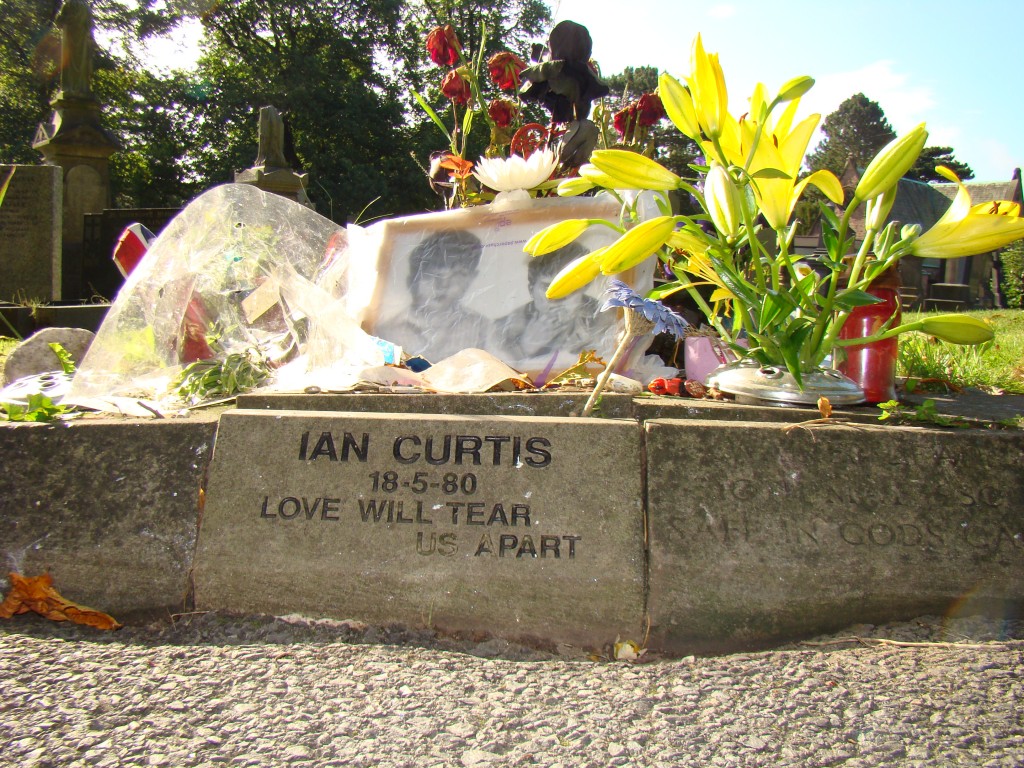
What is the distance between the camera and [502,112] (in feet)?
13.3

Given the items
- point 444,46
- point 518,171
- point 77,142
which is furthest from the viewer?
point 77,142

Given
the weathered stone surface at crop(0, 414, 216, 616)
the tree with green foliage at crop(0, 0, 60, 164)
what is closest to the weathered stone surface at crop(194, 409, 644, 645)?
the weathered stone surface at crop(0, 414, 216, 616)

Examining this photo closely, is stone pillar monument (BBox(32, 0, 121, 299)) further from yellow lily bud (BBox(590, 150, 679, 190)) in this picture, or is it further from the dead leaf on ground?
yellow lily bud (BBox(590, 150, 679, 190))

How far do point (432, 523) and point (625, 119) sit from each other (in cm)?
258

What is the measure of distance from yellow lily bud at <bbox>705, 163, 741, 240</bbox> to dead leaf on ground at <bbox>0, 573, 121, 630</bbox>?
204cm

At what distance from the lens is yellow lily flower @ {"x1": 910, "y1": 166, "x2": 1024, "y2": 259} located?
7.23 ft

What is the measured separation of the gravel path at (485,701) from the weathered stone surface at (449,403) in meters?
0.68

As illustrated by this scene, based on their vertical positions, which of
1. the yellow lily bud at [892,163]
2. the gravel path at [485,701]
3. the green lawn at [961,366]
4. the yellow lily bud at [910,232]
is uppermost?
the yellow lily bud at [892,163]

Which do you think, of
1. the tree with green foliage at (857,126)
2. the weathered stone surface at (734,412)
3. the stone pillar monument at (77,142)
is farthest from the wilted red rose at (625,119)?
the tree with green foliage at (857,126)

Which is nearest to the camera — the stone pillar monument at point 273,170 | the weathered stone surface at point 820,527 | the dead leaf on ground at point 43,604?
the weathered stone surface at point 820,527

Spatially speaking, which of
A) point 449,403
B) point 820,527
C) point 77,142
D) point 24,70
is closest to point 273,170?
point 77,142

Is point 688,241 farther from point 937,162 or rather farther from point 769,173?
point 937,162

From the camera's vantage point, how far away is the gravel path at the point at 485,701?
147 cm

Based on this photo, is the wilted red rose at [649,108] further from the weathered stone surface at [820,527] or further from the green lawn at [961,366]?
the weathered stone surface at [820,527]
